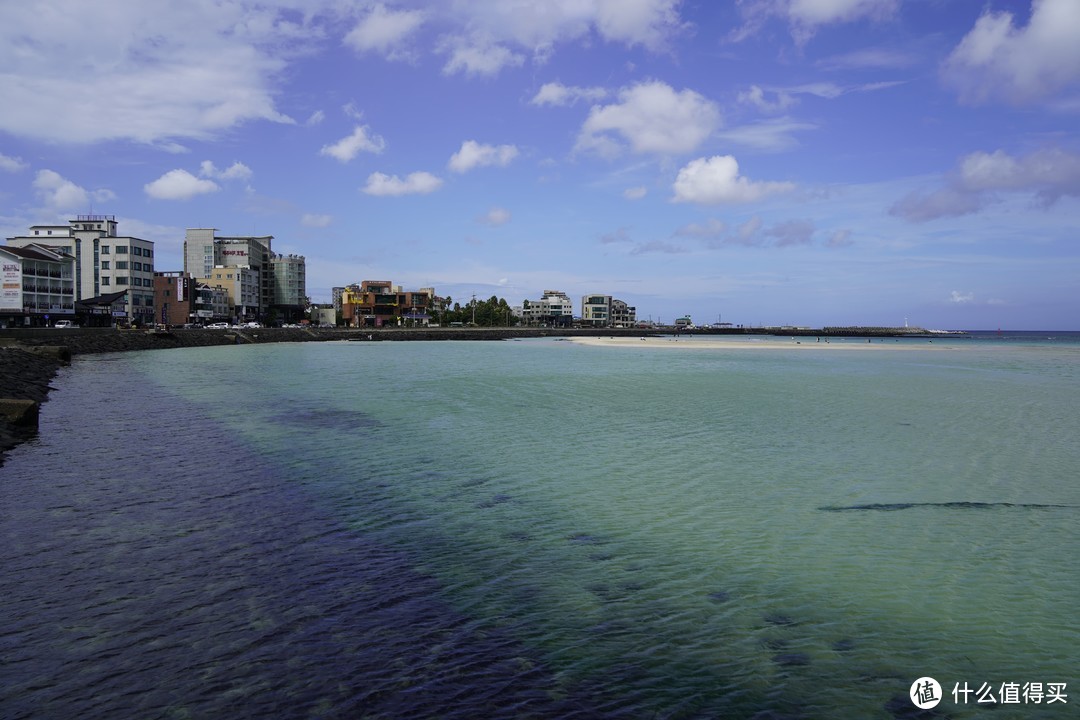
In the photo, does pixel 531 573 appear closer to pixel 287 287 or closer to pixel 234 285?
pixel 234 285

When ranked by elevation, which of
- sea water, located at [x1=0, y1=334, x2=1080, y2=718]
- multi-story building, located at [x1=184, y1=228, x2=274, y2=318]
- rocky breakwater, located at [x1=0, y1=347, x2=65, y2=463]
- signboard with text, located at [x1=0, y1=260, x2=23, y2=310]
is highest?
multi-story building, located at [x1=184, y1=228, x2=274, y2=318]

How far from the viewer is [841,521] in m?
14.0

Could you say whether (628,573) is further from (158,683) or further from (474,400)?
(474,400)

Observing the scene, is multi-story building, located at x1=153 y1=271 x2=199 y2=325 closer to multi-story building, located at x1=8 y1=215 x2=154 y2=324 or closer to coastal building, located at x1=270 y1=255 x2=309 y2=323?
multi-story building, located at x1=8 y1=215 x2=154 y2=324

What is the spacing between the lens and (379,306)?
172 m

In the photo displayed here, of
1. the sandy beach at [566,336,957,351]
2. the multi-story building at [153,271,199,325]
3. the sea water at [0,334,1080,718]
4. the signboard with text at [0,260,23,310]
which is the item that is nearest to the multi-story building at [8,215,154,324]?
the multi-story building at [153,271,199,325]

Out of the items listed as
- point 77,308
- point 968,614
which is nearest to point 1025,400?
point 968,614

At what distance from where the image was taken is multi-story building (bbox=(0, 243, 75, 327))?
8319 centimetres

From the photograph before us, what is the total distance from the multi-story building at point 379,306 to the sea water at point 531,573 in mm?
149741

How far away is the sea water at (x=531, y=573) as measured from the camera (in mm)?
7281

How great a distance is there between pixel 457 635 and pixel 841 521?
9.10 meters

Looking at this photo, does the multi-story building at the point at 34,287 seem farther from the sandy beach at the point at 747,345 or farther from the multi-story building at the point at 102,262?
the sandy beach at the point at 747,345

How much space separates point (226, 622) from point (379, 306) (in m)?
169

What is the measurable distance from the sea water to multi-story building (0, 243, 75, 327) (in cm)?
7722
